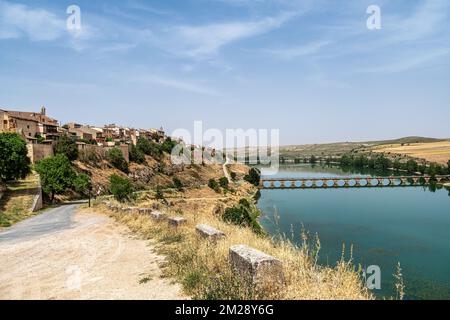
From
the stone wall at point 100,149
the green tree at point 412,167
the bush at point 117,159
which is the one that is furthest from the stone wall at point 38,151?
the green tree at point 412,167

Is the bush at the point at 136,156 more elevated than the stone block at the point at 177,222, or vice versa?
the bush at the point at 136,156

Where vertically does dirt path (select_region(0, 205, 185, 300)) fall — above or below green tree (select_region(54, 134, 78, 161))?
below

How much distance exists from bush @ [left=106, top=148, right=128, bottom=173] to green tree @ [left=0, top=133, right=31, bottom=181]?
99.2 ft

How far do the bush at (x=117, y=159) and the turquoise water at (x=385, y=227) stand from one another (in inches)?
1230

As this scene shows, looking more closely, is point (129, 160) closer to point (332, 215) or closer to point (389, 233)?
point (332, 215)

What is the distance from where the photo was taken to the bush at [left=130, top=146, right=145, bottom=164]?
250 ft

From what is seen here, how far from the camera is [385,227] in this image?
1684 inches

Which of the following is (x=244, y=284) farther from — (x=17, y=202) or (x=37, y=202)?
(x=37, y=202)

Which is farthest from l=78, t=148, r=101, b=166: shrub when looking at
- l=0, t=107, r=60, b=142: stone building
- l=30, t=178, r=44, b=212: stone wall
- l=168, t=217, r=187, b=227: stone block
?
l=168, t=217, r=187, b=227: stone block

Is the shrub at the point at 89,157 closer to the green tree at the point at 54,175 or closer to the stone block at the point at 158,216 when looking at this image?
the green tree at the point at 54,175

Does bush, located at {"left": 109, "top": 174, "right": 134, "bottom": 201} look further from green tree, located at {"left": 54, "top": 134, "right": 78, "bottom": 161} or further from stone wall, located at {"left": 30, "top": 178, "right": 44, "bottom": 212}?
green tree, located at {"left": 54, "top": 134, "right": 78, "bottom": 161}

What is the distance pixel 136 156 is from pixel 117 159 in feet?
→ 29.3

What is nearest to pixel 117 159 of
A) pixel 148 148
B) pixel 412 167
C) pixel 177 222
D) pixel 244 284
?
pixel 148 148

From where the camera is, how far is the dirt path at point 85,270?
5.77 m
